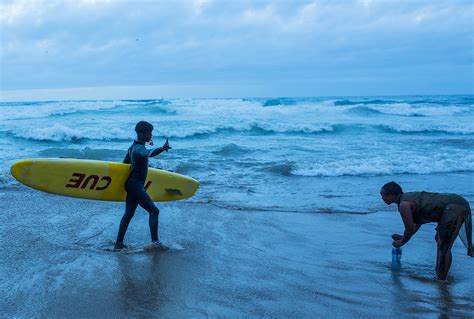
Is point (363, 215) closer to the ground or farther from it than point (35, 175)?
closer to the ground

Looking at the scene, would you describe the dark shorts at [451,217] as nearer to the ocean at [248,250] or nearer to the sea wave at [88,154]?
the ocean at [248,250]

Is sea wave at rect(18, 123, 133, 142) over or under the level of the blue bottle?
under

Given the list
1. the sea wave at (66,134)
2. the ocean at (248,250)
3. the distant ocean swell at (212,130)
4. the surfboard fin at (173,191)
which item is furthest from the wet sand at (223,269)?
the distant ocean swell at (212,130)

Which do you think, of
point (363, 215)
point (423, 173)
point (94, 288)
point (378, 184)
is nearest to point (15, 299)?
point (94, 288)

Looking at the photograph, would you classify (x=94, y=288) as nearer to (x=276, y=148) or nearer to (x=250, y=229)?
(x=250, y=229)

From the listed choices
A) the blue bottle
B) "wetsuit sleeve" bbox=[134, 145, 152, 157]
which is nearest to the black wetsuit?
"wetsuit sleeve" bbox=[134, 145, 152, 157]

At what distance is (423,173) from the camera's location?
1146cm

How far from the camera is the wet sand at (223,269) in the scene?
399cm

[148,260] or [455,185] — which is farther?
[455,185]

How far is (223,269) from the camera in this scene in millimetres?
4938

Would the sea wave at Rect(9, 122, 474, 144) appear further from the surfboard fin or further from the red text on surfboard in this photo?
the red text on surfboard

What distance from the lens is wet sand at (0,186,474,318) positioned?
3.99m

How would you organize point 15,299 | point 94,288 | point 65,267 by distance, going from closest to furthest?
point 15,299
point 94,288
point 65,267

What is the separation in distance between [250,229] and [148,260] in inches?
70.2
